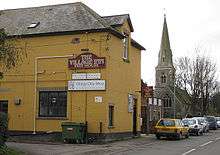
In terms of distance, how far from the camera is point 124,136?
32000 millimetres

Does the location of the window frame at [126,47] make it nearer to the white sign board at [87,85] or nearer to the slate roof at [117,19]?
the slate roof at [117,19]

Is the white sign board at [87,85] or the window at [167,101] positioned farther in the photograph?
the window at [167,101]

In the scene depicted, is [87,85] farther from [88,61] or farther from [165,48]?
[165,48]

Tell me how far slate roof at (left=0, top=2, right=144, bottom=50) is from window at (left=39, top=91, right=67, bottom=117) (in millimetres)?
3960

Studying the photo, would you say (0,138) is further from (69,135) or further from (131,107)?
(131,107)

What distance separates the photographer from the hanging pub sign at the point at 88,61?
2867cm

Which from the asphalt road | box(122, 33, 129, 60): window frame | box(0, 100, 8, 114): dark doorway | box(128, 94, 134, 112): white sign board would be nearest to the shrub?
the asphalt road

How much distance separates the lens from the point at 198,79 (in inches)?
2603

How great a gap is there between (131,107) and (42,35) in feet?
27.8

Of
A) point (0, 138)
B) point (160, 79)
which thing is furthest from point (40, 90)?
point (160, 79)

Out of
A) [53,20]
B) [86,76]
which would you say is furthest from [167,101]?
[86,76]

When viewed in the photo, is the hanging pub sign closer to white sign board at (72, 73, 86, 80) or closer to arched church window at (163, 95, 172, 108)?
white sign board at (72, 73, 86, 80)

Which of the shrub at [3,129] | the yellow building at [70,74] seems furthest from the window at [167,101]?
the shrub at [3,129]

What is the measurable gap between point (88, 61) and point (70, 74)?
1.54m
